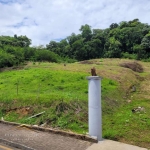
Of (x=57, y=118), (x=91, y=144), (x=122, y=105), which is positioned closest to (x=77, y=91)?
(x=122, y=105)

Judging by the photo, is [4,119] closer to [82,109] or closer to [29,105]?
[29,105]

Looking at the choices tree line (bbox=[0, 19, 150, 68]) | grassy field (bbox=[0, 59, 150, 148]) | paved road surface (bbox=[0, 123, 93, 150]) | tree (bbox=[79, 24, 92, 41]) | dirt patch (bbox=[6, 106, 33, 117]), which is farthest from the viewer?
tree (bbox=[79, 24, 92, 41])

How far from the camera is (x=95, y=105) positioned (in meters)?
5.92

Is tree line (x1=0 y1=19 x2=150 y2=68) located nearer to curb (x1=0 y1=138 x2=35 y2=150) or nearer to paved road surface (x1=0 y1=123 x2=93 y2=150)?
paved road surface (x1=0 y1=123 x2=93 y2=150)

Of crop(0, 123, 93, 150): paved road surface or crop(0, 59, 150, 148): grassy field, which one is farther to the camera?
crop(0, 59, 150, 148): grassy field

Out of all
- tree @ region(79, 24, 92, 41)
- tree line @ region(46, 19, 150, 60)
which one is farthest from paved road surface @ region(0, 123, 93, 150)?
tree @ region(79, 24, 92, 41)

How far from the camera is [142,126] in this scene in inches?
271

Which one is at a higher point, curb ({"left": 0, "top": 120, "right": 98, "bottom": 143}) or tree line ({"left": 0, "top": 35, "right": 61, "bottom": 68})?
tree line ({"left": 0, "top": 35, "right": 61, "bottom": 68})

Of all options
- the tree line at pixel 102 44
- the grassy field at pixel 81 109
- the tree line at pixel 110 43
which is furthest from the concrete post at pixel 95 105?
the tree line at pixel 110 43

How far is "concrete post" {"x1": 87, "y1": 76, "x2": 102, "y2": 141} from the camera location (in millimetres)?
5887

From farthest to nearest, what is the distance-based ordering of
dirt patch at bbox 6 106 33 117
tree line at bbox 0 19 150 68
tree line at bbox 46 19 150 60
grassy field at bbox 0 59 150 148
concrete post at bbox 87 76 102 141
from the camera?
tree line at bbox 46 19 150 60 → tree line at bbox 0 19 150 68 → dirt patch at bbox 6 106 33 117 → grassy field at bbox 0 59 150 148 → concrete post at bbox 87 76 102 141

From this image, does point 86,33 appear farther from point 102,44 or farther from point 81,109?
point 81,109

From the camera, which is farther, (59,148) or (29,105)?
(29,105)

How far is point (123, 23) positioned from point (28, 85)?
4121 centimetres
